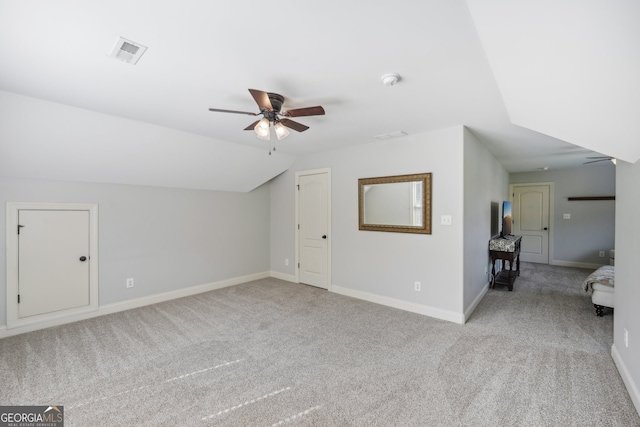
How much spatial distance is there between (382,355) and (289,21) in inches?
108

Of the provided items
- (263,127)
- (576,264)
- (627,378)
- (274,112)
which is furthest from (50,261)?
(576,264)

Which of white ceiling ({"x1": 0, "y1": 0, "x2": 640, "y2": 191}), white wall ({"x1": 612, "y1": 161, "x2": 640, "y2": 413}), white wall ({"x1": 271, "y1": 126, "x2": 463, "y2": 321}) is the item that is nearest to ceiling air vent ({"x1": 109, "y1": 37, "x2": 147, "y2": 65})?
white ceiling ({"x1": 0, "y1": 0, "x2": 640, "y2": 191})

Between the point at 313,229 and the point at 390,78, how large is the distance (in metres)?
3.23

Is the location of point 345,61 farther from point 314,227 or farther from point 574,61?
point 314,227

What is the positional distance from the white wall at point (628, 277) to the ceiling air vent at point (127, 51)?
3.51 meters

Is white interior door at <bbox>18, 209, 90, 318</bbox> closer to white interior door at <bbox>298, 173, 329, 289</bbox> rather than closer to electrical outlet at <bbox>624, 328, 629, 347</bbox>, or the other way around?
white interior door at <bbox>298, 173, 329, 289</bbox>

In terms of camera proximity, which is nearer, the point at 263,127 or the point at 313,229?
the point at 263,127

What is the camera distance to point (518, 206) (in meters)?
7.17

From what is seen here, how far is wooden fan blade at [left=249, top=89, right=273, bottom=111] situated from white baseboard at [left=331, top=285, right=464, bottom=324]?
3.04 m

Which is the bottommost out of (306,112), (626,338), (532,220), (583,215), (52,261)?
(626,338)

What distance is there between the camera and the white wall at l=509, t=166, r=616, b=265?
608 cm

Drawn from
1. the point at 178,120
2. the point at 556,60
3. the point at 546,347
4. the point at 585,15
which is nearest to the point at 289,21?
the point at 585,15

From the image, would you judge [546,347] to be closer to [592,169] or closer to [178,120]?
[178,120]

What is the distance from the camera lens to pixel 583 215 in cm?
634
